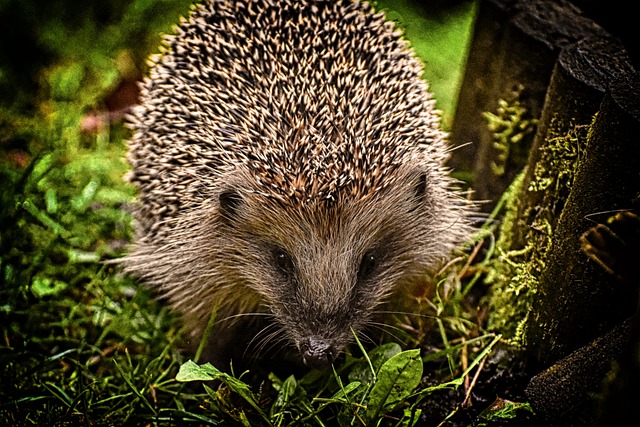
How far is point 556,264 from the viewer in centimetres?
219

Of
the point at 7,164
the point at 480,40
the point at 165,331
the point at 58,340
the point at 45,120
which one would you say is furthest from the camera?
the point at 45,120

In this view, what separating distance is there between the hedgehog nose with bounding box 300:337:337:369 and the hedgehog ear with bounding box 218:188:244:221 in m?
0.62

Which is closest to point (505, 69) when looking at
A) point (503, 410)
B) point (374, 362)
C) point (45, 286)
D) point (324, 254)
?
point (324, 254)

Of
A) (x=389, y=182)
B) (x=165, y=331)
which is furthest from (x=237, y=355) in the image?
(x=389, y=182)

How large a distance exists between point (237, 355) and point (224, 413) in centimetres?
51

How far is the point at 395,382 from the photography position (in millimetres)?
2158

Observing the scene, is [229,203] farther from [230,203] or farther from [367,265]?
[367,265]

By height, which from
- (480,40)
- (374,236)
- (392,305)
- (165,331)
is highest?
(480,40)

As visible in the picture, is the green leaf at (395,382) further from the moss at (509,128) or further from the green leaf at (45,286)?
the green leaf at (45,286)

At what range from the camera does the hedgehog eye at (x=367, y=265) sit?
96.0 inches

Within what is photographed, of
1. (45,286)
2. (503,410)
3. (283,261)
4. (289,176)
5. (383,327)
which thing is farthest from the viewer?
(45,286)

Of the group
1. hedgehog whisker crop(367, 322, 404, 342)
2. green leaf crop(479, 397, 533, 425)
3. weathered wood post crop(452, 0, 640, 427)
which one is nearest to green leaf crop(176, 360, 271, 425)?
hedgehog whisker crop(367, 322, 404, 342)

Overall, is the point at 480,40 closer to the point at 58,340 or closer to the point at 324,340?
the point at 324,340

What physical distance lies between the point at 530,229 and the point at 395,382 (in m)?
0.85
